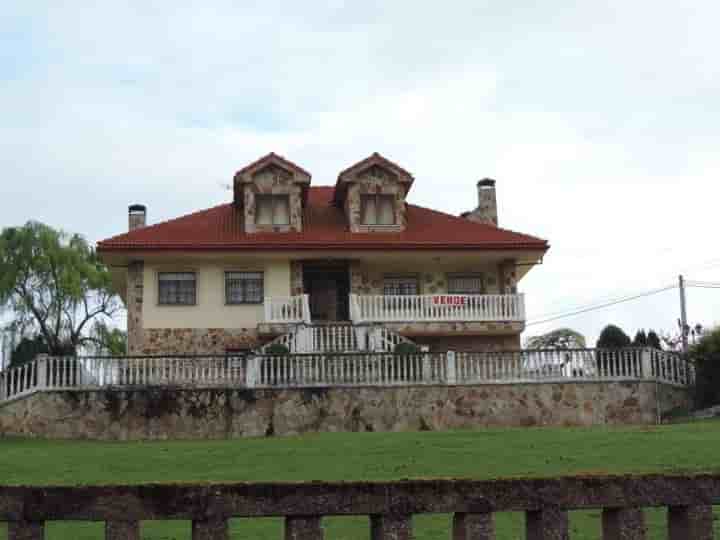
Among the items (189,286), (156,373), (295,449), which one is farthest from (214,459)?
(189,286)

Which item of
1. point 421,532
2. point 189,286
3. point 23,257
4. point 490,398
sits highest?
point 23,257

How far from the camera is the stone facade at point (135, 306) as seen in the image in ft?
102

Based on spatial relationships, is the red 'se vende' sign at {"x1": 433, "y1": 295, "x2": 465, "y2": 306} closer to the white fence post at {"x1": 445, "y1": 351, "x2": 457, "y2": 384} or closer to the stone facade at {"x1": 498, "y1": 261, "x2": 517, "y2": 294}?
the stone facade at {"x1": 498, "y1": 261, "x2": 517, "y2": 294}

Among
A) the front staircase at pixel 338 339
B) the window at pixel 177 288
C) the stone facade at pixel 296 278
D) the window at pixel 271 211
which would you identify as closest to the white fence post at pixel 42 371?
the front staircase at pixel 338 339

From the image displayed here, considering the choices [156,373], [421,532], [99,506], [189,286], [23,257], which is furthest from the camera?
[23,257]

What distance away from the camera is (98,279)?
145 feet

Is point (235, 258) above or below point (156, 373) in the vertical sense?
above

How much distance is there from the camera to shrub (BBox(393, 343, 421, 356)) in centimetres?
2448

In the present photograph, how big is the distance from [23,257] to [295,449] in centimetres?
2965

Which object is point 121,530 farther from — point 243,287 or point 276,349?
point 243,287

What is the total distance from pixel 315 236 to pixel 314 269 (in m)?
1.18

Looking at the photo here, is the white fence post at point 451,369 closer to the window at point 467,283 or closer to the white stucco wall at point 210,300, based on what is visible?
the white stucco wall at point 210,300

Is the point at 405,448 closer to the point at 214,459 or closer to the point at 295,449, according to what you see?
the point at 295,449

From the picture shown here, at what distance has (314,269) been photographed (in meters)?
32.9
